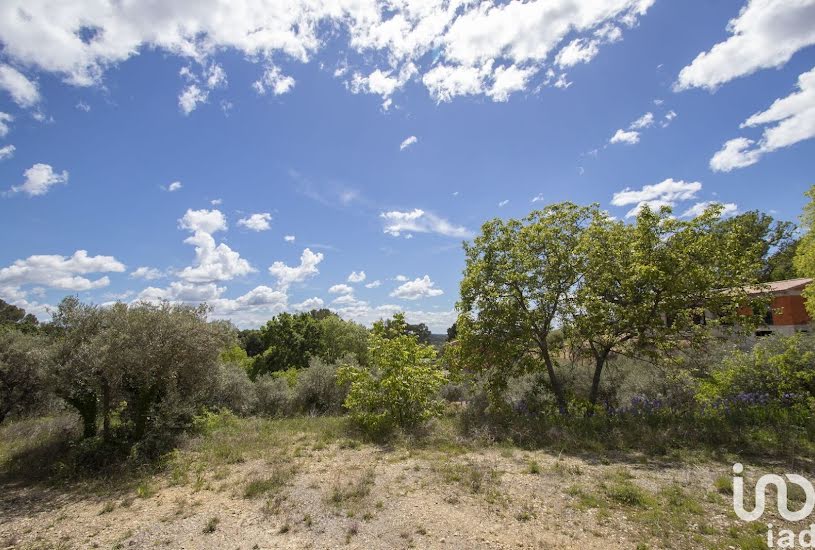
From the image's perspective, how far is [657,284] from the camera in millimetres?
10586

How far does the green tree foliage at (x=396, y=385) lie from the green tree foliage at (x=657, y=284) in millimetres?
4333

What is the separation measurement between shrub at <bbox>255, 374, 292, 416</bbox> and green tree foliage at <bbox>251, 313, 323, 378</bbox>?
15.0m

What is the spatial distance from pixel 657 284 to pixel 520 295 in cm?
346

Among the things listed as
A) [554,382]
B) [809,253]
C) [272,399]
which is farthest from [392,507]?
[809,253]

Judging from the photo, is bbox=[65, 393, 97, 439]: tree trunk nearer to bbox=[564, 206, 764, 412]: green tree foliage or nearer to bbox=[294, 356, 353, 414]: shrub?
bbox=[294, 356, 353, 414]: shrub

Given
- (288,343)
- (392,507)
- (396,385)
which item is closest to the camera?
(392,507)

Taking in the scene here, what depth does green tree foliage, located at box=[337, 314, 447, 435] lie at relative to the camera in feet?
38.3

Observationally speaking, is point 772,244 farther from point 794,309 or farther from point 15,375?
point 15,375

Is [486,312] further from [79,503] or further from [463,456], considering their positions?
[79,503]

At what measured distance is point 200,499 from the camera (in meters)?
7.05

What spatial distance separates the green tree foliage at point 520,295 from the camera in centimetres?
1184

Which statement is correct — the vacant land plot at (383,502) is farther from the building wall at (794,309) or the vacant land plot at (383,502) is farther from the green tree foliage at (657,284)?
the building wall at (794,309)

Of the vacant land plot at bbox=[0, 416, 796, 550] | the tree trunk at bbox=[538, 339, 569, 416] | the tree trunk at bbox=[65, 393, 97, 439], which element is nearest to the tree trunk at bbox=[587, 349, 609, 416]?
the tree trunk at bbox=[538, 339, 569, 416]

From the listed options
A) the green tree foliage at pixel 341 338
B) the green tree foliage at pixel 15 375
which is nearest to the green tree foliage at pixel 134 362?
the green tree foliage at pixel 15 375
